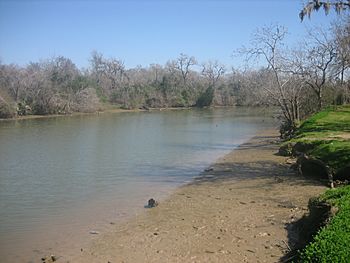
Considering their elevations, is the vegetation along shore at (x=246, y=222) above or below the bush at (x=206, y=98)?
below

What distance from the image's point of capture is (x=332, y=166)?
1224 cm

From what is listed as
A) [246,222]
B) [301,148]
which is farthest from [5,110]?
[246,222]

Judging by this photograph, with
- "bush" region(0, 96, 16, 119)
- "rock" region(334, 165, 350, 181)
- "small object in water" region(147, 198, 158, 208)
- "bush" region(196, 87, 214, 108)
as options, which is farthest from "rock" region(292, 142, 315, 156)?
"bush" region(196, 87, 214, 108)

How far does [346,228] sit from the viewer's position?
4.98m

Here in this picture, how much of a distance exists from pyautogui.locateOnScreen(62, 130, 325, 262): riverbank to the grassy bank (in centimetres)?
115

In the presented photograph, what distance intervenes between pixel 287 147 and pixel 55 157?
476 inches

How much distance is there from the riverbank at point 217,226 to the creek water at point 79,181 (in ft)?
2.60

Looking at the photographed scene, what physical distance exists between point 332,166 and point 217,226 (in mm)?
5161

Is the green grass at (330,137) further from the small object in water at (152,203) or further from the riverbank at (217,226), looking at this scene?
the small object in water at (152,203)

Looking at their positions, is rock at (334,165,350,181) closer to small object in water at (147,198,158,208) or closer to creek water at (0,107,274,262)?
creek water at (0,107,274,262)

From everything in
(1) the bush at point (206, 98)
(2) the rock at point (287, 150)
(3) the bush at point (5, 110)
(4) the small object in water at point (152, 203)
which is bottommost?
(4) the small object in water at point (152, 203)

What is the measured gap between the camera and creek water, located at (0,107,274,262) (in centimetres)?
953

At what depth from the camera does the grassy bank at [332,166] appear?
434cm

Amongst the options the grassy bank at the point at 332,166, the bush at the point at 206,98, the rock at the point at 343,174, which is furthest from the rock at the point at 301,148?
the bush at the point at 206,98
